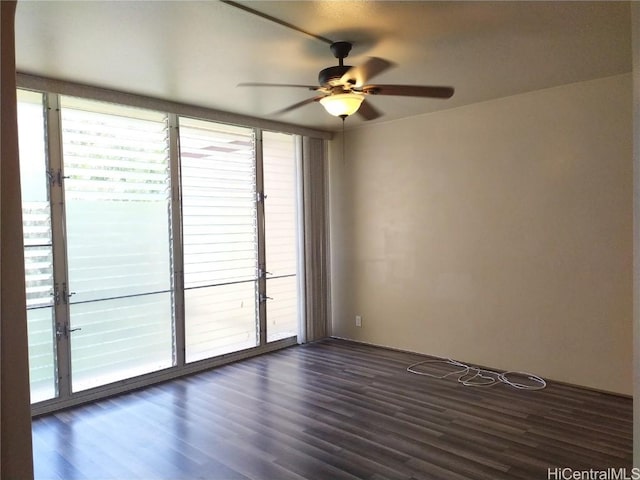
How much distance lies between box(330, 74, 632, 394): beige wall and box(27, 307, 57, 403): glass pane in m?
3.42

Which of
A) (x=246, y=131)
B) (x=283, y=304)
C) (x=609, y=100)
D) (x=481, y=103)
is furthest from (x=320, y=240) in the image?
(x=609, y=100)

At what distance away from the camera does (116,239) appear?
162 inches

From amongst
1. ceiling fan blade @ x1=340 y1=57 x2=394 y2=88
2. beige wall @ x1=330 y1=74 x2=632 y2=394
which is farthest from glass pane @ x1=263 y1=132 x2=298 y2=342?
ceiling fan blade @ x1=340 y1=57 x2=394 y2=88

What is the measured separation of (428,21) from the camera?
8.66 ft

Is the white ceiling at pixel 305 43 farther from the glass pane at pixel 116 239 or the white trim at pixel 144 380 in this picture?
the white trim at pixel 144 380

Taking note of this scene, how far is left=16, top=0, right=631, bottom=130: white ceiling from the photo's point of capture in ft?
8.16

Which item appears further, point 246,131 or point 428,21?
point 246,131

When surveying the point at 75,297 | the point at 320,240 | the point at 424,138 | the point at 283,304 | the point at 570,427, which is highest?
the point at 424,138

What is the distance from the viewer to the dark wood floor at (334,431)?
2.77 meters

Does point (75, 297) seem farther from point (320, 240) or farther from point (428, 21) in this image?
point (428, 21)

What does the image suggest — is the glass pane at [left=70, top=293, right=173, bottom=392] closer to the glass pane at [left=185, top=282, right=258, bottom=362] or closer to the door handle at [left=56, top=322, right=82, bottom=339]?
the door handle at [left=56, top=322, right=82, bottom=339]

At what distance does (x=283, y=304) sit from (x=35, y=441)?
9.96ft

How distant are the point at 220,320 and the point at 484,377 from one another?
2.84m

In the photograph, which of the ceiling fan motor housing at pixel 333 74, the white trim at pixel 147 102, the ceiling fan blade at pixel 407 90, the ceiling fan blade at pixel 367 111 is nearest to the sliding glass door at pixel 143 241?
the white trim at pixel 147 102
